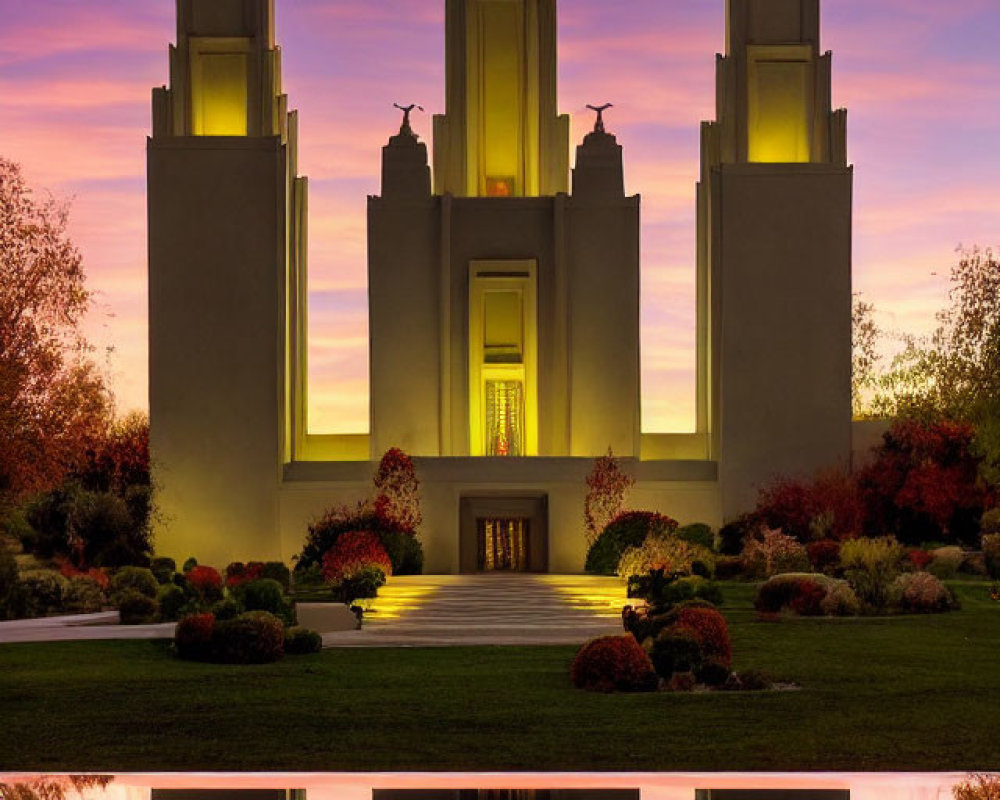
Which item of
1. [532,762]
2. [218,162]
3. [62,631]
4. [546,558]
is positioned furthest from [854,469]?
[532,762]

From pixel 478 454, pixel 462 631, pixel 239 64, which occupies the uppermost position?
pixel 239 64

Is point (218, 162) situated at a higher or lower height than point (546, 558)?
higher

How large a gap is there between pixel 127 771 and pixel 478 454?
25.9 meters

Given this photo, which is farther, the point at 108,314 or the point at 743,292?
the point at 743,292

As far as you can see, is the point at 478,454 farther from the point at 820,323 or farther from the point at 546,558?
the point at 820,323

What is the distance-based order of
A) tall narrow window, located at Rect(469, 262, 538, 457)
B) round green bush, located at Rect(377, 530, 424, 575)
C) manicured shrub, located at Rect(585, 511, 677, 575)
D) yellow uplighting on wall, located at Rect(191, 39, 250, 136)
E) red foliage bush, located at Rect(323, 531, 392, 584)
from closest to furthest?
red foliage bush, located at Rect(323, 531, 392, 584) → manicured shrub, located at Rect(585, 511, 677, 575) → round green bush, located at Rect(377, 530, 424, 575) → tall narrow window, located at Rect(469, 262, 538, 457) → yellow uplighting on wall, located at Rect(191, 39, 250, 136)

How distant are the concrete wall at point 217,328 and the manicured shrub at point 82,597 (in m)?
9.25

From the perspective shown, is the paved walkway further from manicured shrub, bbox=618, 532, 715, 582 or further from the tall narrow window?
the tall narrow window

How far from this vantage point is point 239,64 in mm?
37250

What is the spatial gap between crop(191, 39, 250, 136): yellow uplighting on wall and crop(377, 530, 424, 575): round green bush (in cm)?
1057

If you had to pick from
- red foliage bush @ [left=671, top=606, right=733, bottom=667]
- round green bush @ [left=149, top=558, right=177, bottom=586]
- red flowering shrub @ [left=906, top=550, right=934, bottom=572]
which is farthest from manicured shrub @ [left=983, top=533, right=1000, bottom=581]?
round green bush @ [left=149, top=558, right=177, bottom=586]

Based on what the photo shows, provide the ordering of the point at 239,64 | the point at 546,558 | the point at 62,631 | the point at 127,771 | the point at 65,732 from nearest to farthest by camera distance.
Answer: the point at 127,771
the point at 65,732
the point at 62,631
the point at 546,558
the point at 239,64

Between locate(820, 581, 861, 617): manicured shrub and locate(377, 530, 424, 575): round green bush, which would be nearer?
locate(820, 581, 861, 617): manicured shrub

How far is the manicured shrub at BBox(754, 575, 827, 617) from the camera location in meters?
23.5
